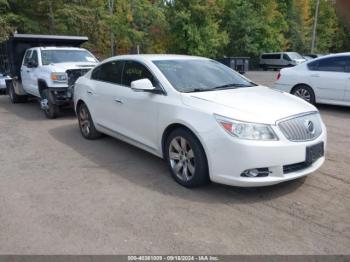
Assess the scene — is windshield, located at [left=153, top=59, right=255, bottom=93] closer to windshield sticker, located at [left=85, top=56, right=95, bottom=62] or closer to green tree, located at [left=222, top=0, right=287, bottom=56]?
windshield sticker, located at [left=85, top=56, right=95, bottom=62]

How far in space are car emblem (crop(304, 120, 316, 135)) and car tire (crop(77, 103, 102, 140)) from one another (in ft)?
12.4

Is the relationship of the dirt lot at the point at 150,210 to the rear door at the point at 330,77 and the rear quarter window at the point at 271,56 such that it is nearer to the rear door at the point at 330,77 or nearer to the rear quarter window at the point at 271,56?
the rear door at the point at 330,77

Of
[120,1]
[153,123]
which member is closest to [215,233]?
[153,123]

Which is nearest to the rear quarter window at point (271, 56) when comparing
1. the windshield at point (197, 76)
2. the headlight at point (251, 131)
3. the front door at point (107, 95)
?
the front door at point (107, 95)

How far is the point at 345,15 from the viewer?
3.13 ft

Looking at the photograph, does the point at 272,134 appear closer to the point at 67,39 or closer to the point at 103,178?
the point at 103,178

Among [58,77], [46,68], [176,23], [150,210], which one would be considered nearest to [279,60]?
[176,23]

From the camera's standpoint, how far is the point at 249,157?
3.87m

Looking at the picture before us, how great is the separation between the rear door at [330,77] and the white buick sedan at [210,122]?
4.64 metres

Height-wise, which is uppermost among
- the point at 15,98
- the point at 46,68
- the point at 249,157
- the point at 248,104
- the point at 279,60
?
the point at 248,104

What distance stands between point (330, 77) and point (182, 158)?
249 inches

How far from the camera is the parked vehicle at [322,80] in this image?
912cm

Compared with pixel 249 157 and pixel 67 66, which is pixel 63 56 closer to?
pixel 67 66

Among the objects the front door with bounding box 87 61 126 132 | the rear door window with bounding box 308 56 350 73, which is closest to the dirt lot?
the front door with bounding box 87 61 126 132
